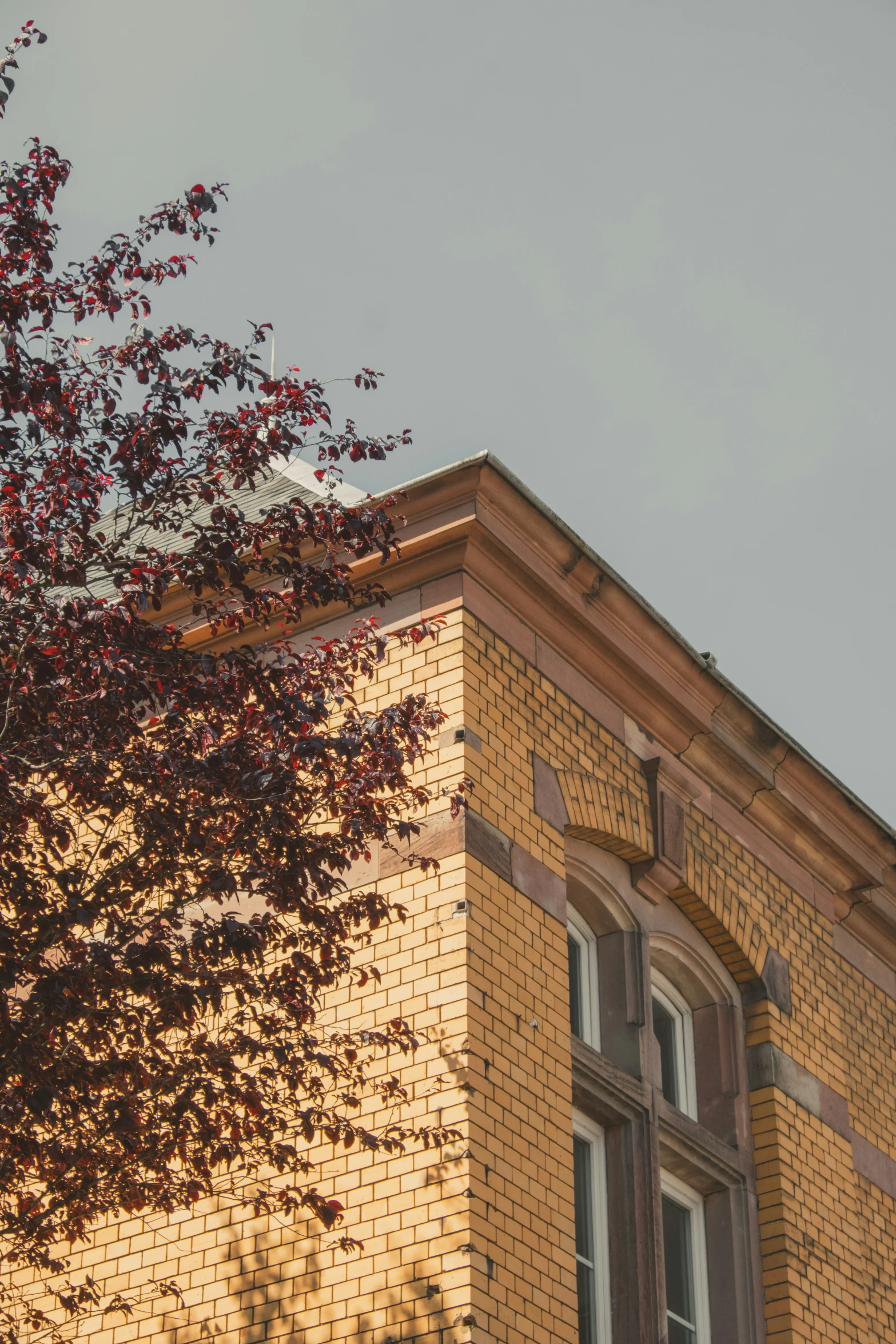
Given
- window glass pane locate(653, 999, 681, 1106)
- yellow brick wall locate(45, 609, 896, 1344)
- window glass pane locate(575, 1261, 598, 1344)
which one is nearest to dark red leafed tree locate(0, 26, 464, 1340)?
yellow brick wall locate(45, 609, 896, 1344)

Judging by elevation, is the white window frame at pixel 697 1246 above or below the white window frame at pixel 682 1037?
below

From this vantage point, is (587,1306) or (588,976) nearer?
(587,1306)

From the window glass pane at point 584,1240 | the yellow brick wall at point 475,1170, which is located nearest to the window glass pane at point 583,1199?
the window glass pane at point 584,1240

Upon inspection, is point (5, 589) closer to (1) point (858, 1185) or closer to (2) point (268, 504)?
(2) point (268, 504)

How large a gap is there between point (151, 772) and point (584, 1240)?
15.6 feet

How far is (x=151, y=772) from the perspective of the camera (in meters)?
9.07

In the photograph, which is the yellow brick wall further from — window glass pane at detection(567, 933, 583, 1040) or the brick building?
window glass pane at detection(567, 933, 583, 1040)

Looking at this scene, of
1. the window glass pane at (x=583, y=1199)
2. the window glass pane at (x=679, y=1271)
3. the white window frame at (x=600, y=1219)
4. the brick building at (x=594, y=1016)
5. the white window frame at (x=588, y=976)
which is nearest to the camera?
the brick building at (x=594, y=1016)

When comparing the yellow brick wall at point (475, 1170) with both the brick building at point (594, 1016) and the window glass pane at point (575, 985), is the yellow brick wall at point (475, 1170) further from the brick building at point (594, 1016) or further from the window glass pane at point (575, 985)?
the window glass pane at point (575, 985)

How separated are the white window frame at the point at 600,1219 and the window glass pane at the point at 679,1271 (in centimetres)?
60

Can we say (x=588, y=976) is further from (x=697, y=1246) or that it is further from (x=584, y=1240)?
(x=697, y=1246)

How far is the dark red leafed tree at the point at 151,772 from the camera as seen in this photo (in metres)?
8.70

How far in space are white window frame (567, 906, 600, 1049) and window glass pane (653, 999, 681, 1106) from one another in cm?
80

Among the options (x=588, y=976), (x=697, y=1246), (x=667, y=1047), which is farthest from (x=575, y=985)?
(x=697, y=1246)
